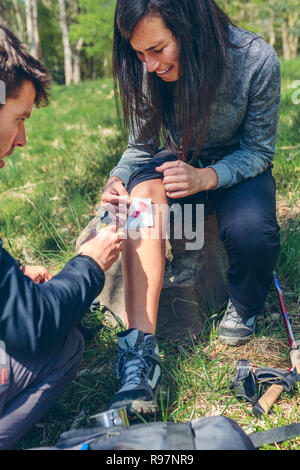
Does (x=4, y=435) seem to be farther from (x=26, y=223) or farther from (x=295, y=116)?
(x=295, y=116)

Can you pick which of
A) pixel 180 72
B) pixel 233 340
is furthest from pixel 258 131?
pixel 233 340

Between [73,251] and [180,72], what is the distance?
1332mm

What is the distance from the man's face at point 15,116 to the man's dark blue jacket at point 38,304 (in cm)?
42

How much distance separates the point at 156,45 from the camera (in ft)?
6.02

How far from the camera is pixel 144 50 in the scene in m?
1.86

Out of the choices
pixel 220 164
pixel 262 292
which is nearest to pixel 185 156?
pixel 220 164

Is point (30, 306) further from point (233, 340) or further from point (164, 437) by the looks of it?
point (233, 340)

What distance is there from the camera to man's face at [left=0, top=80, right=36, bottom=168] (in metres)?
1.45

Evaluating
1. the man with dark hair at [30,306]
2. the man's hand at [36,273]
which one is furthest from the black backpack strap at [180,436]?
the man's hand at [36,273]

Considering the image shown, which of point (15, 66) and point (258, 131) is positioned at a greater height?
point (15, 66)

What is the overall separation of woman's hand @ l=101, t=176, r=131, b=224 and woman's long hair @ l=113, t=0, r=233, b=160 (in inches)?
13.8

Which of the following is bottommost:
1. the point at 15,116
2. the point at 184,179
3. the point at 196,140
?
the point at 184,179

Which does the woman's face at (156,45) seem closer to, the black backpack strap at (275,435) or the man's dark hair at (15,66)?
the man's dark hair at (15,66)

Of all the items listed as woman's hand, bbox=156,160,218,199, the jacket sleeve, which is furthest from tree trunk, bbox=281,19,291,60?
woman's hand, bbox=156,160,218,199
